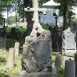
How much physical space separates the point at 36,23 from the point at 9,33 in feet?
82.9

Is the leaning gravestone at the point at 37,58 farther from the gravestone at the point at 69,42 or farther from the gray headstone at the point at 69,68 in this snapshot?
the gravestone at the point at 69,42

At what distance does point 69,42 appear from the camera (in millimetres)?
17875

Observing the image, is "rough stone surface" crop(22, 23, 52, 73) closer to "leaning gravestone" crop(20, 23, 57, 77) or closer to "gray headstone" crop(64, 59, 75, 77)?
"leaning gravestone" crop(20, 23, 57, 77)

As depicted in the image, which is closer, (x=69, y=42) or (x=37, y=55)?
(x=37, y=55)

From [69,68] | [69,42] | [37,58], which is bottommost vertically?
[69,42]

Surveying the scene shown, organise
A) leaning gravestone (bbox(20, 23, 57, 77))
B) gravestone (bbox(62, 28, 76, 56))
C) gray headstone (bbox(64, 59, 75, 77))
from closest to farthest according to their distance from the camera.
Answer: gray headstone (bbox(64, 59, 75, 77)) < leaning gravestone (bbox(20, 23, 57, 77)) < gravestone (bbox(62, 28, 76, 56))

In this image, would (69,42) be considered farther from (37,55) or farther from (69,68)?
(69,68)

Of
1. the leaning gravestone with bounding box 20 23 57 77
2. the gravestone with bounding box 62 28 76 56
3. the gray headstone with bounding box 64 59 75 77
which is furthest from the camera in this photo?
the gravestone with bounding box 62 28 76 56

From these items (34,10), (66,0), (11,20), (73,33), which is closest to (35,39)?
(34,10)

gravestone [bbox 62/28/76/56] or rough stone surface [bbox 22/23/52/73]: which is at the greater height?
rough stone surface [bbox 22/23/52/73]

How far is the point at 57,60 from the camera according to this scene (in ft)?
38.0

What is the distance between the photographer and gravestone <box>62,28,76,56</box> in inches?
698

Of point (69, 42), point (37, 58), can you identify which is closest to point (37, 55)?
point (37, 58)

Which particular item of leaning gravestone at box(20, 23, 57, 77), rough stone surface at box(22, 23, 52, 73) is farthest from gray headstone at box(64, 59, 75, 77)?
rough stone surface at box(22, 23, 52, 73)
